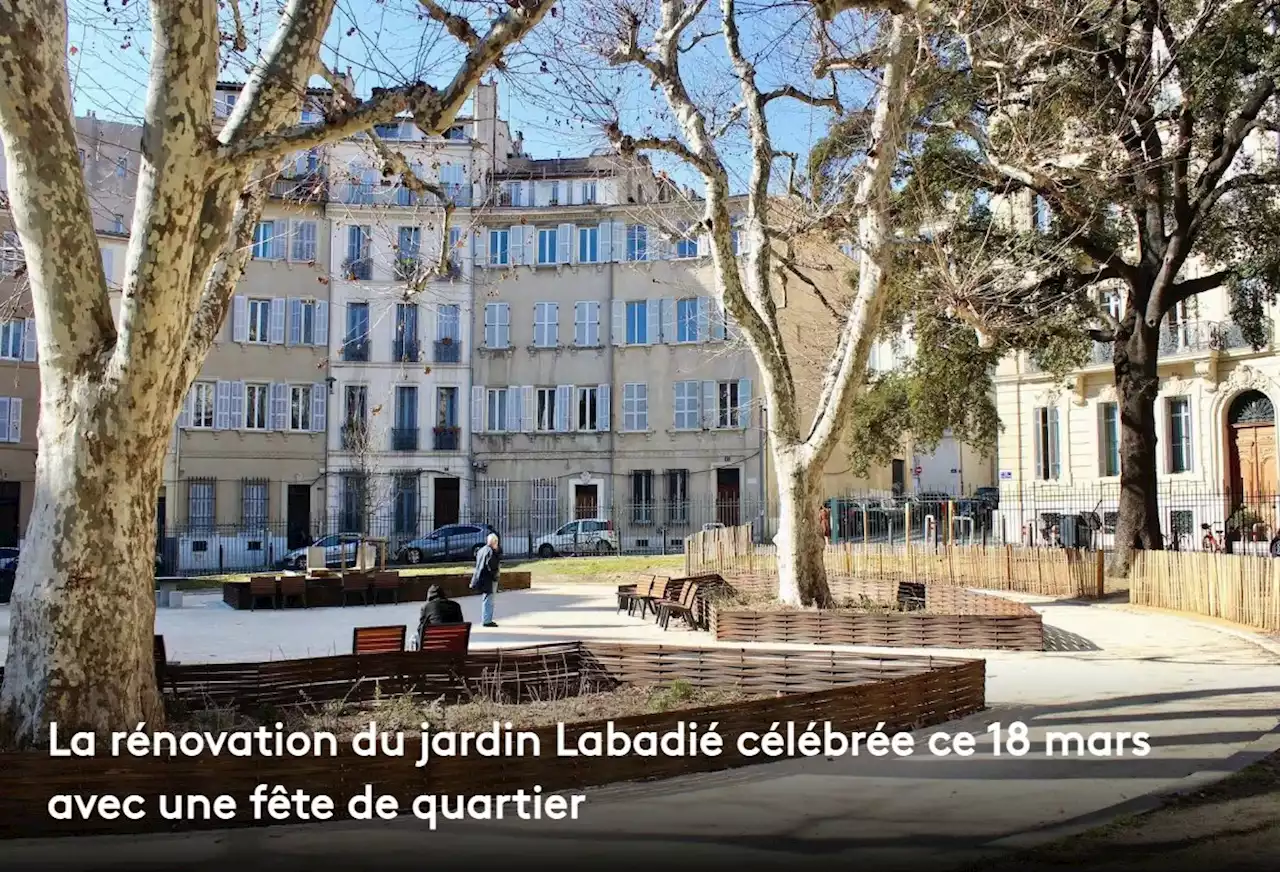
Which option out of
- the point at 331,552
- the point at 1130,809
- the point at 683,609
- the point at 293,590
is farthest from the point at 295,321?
the point at 1130,809

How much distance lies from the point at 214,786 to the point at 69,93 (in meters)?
4.51

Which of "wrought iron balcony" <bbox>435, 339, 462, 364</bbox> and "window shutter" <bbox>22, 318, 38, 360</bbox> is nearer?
"window shutter" <bbox>22, 318, 38, 360</bbox>

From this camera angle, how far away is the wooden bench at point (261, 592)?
773 inches

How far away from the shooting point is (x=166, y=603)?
2055cm

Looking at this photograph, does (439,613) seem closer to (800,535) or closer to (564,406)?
(800,535)

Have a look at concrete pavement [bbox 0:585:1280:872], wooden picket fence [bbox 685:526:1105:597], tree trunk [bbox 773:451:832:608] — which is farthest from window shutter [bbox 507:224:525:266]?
concrete pavement [bbox 0:585:1280:872]

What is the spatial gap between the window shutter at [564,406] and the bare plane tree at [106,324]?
34461 millimetres

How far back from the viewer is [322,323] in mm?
41406

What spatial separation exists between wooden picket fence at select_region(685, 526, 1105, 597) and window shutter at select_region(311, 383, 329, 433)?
69.6 feet

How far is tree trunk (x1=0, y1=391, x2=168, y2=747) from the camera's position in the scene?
641cm

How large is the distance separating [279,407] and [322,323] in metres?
3.56

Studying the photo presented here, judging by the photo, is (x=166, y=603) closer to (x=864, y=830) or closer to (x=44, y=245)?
(x=44, y=245)

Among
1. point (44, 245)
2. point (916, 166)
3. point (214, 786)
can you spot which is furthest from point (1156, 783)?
point (916, 166)

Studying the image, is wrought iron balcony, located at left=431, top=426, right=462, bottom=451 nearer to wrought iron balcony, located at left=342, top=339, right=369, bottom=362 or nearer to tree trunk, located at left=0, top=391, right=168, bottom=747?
wrought iron balcony, located at left=342, top=339, right=369, bottom=362
